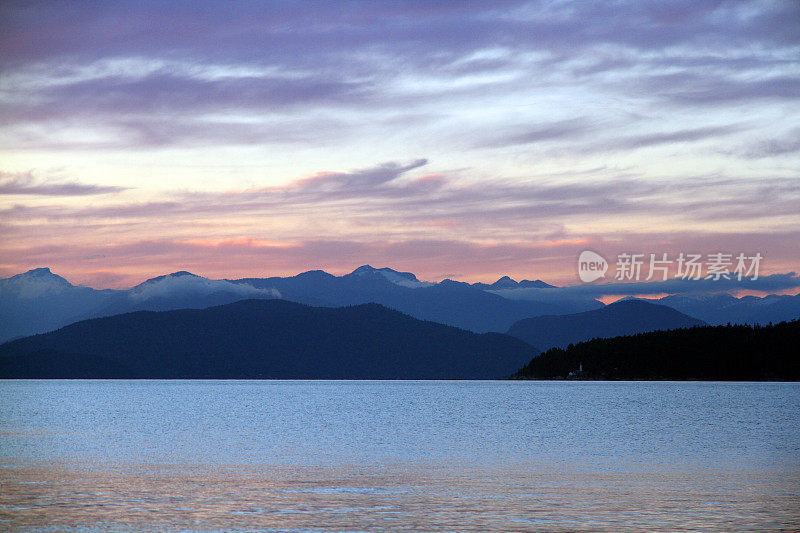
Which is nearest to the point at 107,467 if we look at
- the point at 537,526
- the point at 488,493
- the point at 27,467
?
the point at 27,467

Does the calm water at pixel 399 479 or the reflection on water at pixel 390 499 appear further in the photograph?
the calm water at pixel 399 479

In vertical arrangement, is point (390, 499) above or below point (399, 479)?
above

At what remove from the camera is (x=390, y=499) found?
3881cm

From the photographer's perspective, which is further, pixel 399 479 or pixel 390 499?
pixel 399 479

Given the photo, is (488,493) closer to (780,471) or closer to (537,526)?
(537,526)

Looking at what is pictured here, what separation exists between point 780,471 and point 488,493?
21407 mm

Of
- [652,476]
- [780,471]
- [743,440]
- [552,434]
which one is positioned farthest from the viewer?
[552,434]

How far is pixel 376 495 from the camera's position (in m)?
40.1

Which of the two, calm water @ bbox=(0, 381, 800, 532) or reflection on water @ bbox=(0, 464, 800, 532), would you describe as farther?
calm water @ bbox=(0, 381, 800, 532)

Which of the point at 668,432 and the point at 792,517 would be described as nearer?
the point at 792,517

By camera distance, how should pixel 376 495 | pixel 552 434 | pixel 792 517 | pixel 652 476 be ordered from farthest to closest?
pixel 552 434 → pixel 652 476 → pixel 376 495 → pixel 792 517

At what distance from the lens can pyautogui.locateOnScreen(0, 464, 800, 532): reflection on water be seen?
3281 centimetres

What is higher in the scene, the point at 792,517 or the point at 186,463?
the point at 792,517

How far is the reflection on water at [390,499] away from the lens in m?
32.8
